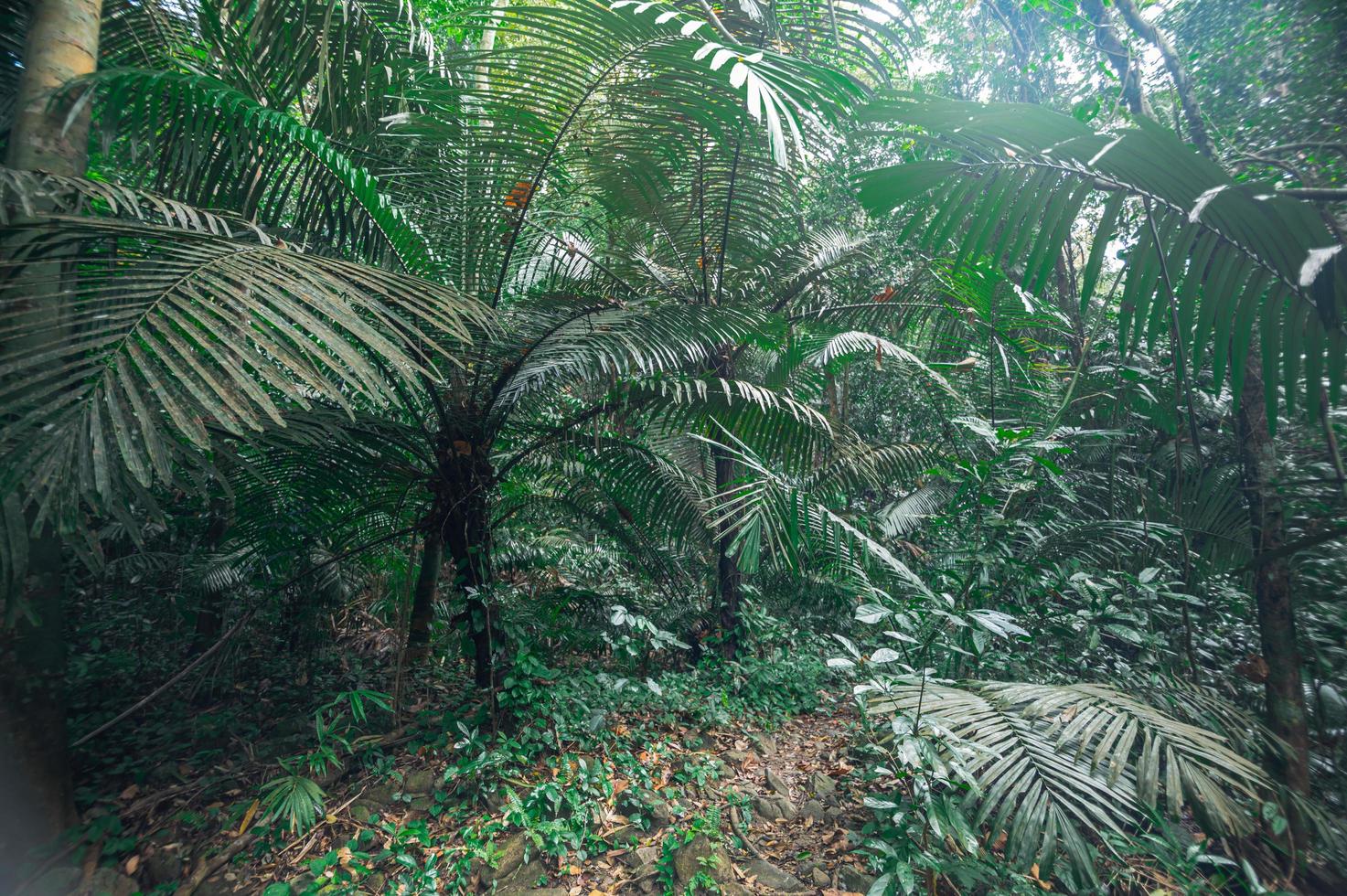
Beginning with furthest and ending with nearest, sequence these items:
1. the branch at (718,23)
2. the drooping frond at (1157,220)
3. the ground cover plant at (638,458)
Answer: the branch at (718,23) < the ground cover plant at (638,458) < the drooping frond at (1157,220)

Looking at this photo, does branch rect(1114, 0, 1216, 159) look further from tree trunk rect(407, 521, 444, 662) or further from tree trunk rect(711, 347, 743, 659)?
tree trunk rect(407, 521, 444, 662)

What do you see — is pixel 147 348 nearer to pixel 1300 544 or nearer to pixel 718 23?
pixel 718 23

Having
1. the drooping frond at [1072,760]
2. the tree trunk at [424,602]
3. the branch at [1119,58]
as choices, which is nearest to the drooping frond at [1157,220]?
the drooping frond at [1072,760]

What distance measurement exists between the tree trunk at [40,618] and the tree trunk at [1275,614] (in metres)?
4.26

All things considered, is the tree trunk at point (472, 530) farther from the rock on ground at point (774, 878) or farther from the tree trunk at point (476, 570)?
the rock on ground at point (774, 878)

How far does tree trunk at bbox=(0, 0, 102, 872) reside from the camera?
210cm

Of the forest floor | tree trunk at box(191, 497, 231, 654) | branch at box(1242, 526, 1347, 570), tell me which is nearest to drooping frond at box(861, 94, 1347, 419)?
branch at box(1242, 526, 1347, 570)

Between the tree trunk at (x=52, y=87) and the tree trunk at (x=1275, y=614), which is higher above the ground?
the tree trunk at (x=52, y=87)

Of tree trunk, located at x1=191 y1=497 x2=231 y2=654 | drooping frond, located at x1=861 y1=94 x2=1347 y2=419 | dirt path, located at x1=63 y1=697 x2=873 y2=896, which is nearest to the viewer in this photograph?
drooping frond, located at x1=861 y1=94 x2=1347 y2=419

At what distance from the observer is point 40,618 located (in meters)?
2.16

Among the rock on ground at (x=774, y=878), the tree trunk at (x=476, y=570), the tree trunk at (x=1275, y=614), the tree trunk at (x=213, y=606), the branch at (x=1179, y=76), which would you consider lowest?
the tree trunk at (x=213, y=606)

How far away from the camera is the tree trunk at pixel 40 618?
6.88 feet

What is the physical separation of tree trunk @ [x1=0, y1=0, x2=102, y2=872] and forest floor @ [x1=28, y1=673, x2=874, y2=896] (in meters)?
0.25

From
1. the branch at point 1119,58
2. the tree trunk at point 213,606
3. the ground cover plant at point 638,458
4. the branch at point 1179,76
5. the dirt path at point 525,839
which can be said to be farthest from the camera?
the tree trunk at point 213,606
